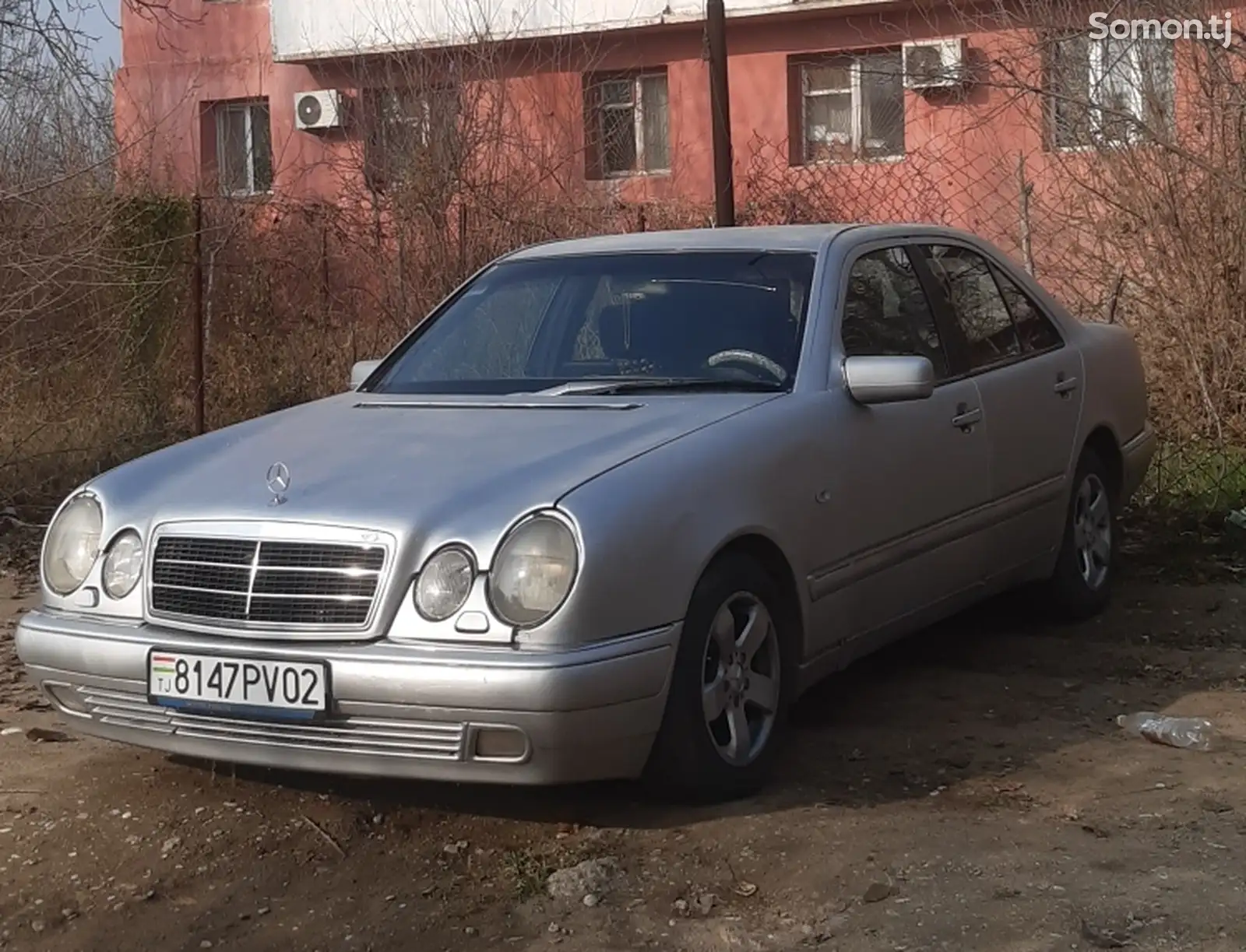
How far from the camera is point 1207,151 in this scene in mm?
9828

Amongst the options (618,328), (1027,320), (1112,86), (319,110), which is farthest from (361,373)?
(319,110)

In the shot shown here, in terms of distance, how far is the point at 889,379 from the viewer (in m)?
5.12

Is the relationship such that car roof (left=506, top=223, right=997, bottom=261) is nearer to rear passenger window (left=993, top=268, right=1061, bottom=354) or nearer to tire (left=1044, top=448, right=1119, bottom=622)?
rear passenger window (left=993, top=268, right=1061, bottom=354)

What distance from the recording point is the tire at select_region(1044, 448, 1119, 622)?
21.7 feet

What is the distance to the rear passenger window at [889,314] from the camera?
5508mm

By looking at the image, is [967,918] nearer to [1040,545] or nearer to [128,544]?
[128,544]

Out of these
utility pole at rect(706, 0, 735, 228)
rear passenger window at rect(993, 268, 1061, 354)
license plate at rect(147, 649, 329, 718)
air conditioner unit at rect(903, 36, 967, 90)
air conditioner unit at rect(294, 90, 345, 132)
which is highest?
air conditioner unit at rect(294, 90, 345, 132)

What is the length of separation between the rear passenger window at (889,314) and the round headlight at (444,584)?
1.67m

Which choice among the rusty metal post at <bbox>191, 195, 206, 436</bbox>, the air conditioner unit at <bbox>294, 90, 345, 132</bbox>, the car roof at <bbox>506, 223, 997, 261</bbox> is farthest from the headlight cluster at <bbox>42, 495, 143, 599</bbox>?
the air conditioner unit at <bbox>294, 90, 345, 132</bbox>

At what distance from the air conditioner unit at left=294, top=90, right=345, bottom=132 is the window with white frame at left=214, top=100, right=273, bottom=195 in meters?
1.91

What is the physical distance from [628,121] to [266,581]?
15.6 m

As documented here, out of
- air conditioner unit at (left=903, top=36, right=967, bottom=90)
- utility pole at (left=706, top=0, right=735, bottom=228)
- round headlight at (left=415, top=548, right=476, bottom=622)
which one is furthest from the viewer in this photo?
air conditioner unit at (left=903, top=36, right=967, bottom=90)

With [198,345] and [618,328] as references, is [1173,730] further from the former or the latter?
[198,345]

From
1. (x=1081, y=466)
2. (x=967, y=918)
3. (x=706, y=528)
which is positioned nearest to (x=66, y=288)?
(x=1081, y=466)
